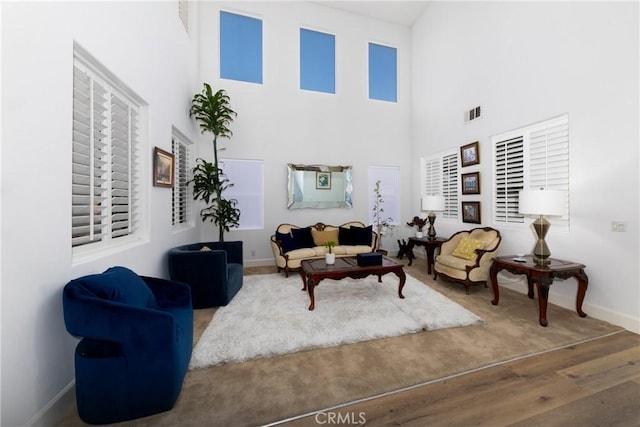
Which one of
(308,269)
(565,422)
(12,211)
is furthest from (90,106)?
(565,422)

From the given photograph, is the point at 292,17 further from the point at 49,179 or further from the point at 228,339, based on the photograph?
the point at 228,339

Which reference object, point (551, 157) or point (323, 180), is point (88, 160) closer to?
point (323, 180)

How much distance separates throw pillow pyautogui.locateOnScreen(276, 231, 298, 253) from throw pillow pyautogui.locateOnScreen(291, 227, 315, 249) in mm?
71

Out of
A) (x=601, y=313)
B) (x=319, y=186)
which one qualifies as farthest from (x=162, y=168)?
(x=601, y=313)

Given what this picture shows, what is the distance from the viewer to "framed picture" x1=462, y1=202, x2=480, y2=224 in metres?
4.38

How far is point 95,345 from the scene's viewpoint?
1.46 metres

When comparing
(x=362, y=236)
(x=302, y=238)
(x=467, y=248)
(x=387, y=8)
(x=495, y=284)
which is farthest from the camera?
Answer: (x=387, y=8)

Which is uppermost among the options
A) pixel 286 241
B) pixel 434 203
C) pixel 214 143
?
pixel 214 143

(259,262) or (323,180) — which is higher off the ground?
(323,180)

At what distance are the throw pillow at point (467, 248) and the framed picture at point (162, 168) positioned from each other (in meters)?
4.37

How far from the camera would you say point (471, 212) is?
4.52 metres

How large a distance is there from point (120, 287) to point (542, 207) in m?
3.93

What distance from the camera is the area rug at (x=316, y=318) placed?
2230 mm

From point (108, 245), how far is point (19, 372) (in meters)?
1.13
